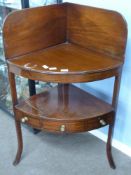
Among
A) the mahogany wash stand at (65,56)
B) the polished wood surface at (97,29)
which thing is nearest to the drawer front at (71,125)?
the mahogany wash stand at (65,56)

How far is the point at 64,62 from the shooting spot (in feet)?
3.96

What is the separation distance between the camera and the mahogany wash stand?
115 cm

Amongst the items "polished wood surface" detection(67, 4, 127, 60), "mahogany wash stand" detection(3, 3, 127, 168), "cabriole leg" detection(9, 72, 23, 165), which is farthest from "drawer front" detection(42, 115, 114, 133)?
"polished wood surface" detection(67, 4, 127, 60)

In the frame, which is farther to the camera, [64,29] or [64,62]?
[64,29]

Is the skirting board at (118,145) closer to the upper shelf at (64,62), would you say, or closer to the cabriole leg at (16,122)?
the cabriole leg at (16,122)

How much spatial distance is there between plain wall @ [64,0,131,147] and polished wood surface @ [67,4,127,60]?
0.13 m

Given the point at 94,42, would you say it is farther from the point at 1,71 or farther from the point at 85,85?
the point at 1,71

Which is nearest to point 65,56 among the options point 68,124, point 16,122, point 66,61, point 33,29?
point 66,61

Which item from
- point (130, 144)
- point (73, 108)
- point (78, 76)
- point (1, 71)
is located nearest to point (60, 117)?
point (73, 108)

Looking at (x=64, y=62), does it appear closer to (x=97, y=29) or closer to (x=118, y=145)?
(x=97, y=29)

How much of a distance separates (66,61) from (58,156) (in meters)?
0.73

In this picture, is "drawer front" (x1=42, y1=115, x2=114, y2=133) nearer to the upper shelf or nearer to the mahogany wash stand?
the mahogany wash stand

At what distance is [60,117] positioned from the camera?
1285 millimetres

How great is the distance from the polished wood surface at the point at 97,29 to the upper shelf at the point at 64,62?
5 centimetres
